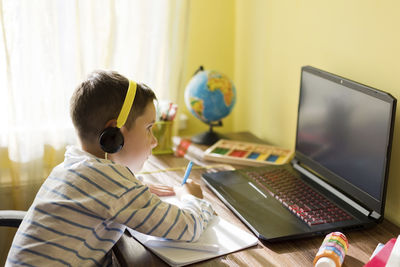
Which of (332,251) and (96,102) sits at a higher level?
(96,102)

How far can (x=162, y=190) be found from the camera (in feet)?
4.70

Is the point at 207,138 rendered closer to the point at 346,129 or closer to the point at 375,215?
the point at 346,129

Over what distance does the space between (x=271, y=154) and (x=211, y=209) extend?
1.79ft

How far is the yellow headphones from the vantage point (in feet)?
3.73

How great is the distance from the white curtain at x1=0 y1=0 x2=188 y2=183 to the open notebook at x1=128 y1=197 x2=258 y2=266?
33.4 inches

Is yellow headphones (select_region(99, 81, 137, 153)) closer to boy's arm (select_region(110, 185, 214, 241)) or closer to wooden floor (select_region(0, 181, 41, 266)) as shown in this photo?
boy's arm (select_region(110, 185, 214, 241))

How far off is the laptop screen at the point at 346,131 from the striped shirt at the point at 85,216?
1.60ft

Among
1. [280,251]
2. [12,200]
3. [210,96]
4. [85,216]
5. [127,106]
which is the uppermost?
[127,106]

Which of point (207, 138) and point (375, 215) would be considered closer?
point (375, 215)

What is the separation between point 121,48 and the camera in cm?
200

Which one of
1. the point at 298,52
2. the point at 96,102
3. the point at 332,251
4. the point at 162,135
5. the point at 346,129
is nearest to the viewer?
the point at 332,251

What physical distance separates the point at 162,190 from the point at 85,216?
365 mm

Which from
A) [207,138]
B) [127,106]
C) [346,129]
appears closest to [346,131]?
[346,129]

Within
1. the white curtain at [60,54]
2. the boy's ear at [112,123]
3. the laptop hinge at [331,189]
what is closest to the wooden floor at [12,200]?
the white curtain at [60,54]
